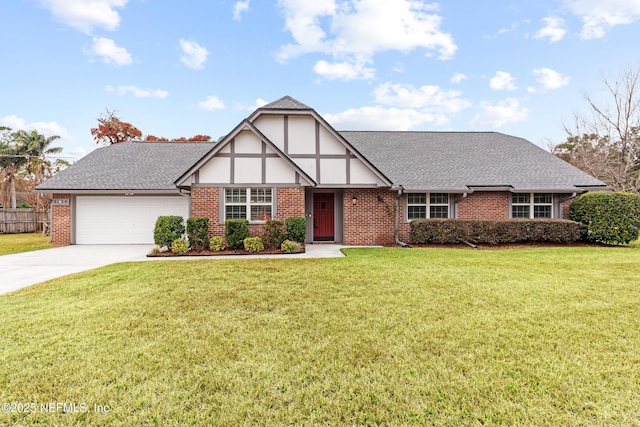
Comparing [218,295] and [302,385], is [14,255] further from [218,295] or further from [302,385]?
[302,385]

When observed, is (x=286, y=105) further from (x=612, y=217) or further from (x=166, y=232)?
(x=612, y=217)

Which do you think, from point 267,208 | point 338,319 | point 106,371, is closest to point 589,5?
point 267,208

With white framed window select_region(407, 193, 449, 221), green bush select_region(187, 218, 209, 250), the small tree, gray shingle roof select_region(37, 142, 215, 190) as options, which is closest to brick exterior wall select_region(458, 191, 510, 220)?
white framed window select_region(407, 193, 449, 221)

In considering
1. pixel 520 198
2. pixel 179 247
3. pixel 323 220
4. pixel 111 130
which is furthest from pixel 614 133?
pixel 111 130

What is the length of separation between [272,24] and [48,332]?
16.6 m

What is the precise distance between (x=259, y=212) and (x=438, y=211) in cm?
775

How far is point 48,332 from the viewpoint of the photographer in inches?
145

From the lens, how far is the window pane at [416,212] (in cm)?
1280

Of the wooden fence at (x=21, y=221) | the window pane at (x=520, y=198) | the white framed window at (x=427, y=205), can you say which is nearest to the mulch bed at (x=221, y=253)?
the white framed window at (x=427, y=205)

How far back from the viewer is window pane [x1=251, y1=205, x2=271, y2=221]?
11266 mm

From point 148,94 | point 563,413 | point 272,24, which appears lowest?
point 563,413

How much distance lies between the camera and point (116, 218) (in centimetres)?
1336

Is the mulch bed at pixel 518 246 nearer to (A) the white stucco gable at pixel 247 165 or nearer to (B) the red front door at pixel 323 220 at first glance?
(B) the red front door at pixel 323 220

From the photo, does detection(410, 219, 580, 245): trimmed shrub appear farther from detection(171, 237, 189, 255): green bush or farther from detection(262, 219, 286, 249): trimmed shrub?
detection(171, 237, 189, 255): green bush
